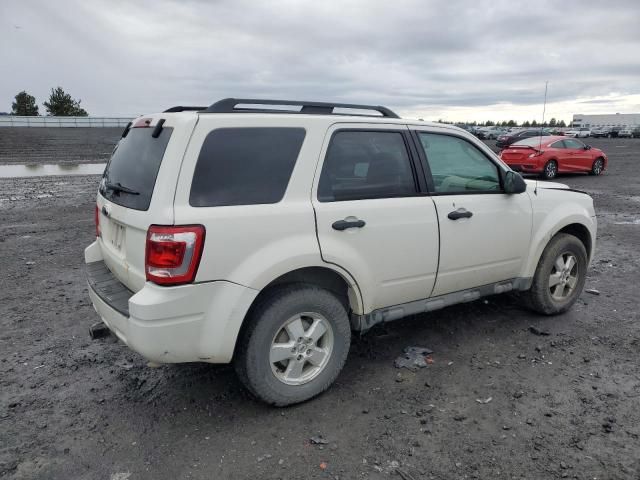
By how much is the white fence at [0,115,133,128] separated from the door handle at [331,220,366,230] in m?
50.2

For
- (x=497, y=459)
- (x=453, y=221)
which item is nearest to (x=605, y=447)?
(x=497, y=459)

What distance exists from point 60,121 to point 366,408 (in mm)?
58925

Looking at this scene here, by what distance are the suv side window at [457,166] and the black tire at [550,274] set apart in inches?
36.8

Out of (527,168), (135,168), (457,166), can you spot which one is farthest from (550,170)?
(135,168)

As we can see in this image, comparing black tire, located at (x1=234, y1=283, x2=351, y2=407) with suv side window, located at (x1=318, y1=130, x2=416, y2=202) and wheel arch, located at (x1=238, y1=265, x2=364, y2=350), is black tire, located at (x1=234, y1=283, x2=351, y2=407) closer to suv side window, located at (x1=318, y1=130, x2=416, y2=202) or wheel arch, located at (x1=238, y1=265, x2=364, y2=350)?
wheel arch, located at (x1=238, y1=265, x2=364, y2=350)

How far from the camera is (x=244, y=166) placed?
10.0 ft

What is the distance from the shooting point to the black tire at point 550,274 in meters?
4.68

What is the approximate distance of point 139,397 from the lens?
3.54 m

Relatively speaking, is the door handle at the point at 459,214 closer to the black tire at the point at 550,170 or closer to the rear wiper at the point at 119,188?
the rear wiper at the point at 119,188

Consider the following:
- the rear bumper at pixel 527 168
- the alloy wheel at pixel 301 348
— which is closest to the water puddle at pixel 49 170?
the rear bumper at pixel 527 168

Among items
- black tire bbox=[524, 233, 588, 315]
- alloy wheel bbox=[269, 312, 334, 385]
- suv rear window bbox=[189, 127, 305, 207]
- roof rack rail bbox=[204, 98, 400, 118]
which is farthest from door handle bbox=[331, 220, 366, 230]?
black tire bbox=[524, 233, 588, 315]

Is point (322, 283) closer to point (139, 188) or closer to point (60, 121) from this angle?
point (139, 188)

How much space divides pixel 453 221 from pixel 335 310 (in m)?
1.23

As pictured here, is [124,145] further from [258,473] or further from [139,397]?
[258,473]
